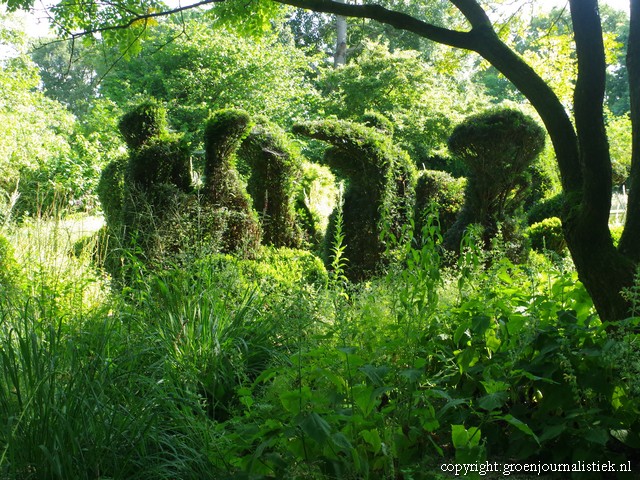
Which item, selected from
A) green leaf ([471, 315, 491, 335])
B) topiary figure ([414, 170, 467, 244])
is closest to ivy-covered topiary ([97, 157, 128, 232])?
topiary figure ([414, 170, 467, 244])

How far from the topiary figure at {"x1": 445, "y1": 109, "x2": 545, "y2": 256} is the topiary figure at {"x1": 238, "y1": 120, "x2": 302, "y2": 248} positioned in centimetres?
235

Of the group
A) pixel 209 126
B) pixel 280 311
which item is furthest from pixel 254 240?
→ pixel 280 311

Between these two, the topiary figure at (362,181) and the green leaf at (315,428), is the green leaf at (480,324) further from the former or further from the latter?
the topiary figure at (362,181)

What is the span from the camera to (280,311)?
3834mm

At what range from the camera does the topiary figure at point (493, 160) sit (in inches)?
261

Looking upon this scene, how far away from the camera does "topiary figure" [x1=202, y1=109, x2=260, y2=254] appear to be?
7.60 meters

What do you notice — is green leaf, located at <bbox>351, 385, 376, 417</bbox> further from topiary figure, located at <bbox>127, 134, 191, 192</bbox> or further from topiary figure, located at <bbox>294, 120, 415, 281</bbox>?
topiary figure, located at <bbox>127, 134, 191, 192</bbox>

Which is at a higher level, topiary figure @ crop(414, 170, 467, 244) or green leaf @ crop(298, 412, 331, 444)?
topiary figure @ crop(414, 170, 467, 244)

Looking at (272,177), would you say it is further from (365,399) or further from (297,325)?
(365,399)

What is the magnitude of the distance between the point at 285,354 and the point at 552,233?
6986mm

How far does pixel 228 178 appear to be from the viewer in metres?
7.76

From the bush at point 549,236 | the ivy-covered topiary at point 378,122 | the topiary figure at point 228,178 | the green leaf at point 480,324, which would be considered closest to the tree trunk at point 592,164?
the green leaf at point 480,324

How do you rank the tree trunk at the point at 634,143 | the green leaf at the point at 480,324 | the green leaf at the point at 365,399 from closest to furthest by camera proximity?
the green leaf at the point at 365,399 → the green leaf at the point at 480,324 → the tree trunk at the point at 634,143

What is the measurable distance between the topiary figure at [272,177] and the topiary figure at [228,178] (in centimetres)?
42
